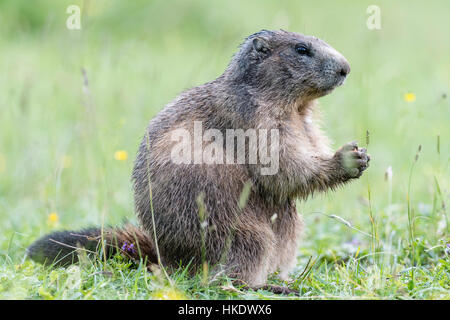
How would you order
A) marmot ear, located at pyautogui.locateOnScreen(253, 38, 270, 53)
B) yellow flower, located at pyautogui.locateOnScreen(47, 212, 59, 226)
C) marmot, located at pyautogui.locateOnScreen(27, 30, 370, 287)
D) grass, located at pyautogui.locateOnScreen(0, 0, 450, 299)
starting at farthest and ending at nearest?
yellow flower, located at pyautogui.locateOnScreen(47, 212, 59, 226) < marmot ear, located at pyautogui.locateOnScreen(253, 38, 270, 53) < marmot, located at pyautogui.locateOnScreen(27, 30, 370, 287) < grass, located at pyautogui.locateOnScreen(0, 0, 450, 299)

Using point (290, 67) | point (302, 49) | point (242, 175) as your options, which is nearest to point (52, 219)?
point (242, 175)

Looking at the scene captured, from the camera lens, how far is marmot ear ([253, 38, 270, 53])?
5.01 meters

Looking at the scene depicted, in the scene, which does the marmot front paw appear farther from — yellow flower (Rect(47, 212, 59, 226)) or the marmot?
yellow flower (Rect(47, 212, 59, 226))

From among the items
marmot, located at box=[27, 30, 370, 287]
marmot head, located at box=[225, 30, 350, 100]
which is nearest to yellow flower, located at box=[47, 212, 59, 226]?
marmot, located at box=[27, 30, 370, 287]

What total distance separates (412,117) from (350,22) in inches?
245

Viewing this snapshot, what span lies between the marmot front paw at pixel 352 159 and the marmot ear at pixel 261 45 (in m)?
1.01

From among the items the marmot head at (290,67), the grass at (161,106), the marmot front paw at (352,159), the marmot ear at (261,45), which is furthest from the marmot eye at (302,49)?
the grass at (161,106)

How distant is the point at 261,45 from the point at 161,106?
4.04 metres

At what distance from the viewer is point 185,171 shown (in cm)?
Answer: 463

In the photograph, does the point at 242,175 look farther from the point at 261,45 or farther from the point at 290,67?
the point at 261,45

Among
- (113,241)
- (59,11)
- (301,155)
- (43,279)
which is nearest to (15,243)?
(113,241)

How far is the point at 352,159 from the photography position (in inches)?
186

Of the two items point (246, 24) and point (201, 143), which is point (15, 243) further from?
point (246, 24)

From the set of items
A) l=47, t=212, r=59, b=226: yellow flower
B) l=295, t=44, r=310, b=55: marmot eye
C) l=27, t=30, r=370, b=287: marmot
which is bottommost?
l=47, t=212, r=59, b=226: yellow flower
